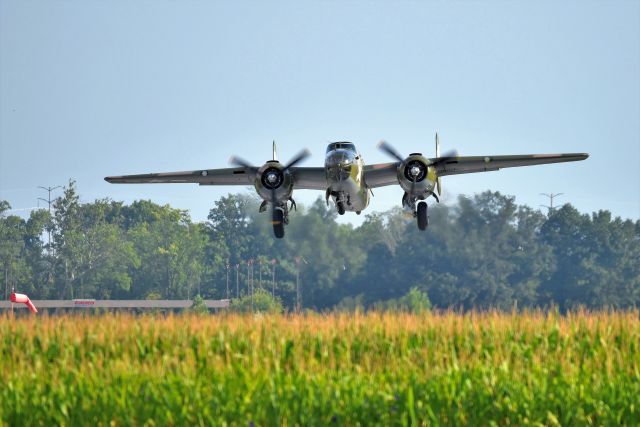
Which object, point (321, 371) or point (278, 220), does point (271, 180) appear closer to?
point (278, 220)

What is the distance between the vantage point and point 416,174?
59.6m

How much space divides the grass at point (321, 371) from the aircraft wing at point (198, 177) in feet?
66.0

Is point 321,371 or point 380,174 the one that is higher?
point 380,174

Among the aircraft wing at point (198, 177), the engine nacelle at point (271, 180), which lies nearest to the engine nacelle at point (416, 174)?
the engine nacelle at point (271, 180)

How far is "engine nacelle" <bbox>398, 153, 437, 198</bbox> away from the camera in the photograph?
2347 inches

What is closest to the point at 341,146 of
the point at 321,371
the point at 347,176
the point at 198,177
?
the point at 347,176

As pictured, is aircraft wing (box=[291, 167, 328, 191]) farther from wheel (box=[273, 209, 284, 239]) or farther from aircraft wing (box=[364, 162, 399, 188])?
aircraft wing (box=[364, 162, 399, 188])

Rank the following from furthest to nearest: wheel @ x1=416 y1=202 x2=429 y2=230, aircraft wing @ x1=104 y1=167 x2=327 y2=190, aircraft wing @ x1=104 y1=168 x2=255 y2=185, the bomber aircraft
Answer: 1. aircraft wing @ x1=104 y1=168 x2=255 y2=185
2. wheel @ x1=416 y1=202 x2=429 y2=230
3. aircraft wing @ x1=104 y1=167 x2=327 y2=190
4. the bomber aircraft

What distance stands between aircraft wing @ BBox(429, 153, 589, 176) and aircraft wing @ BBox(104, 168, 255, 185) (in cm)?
1099

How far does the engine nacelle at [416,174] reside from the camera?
59.6 meters

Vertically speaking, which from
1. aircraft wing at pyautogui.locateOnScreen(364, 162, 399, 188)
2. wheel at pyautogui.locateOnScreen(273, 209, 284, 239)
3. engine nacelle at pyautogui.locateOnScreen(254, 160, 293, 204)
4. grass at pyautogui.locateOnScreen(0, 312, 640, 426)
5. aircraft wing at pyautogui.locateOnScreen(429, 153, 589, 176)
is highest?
aircraft wing at pyautogui.locateOnScreen(429, 153, 589, 176)

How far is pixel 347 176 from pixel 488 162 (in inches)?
412

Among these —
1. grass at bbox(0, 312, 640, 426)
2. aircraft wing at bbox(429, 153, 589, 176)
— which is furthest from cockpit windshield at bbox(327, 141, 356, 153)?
grass at bbox(0, 312, 640, 426)

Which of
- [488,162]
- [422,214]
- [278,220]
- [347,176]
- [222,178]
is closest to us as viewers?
[347,176]
